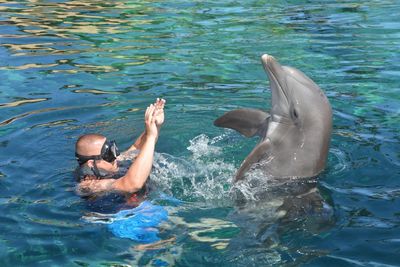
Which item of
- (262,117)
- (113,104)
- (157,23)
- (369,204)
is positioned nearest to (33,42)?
(157,23)

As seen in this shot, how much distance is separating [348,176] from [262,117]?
3.10ft

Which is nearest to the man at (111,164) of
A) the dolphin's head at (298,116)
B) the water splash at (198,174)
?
the water splash at (198,174)

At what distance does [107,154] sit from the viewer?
5.63 m

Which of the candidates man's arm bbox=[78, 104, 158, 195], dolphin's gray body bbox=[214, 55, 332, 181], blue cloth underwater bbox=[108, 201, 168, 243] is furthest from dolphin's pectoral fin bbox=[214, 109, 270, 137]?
blue cloth underwater bbox=[108, 201, 168, 243]

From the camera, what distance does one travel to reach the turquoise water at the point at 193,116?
498 cm

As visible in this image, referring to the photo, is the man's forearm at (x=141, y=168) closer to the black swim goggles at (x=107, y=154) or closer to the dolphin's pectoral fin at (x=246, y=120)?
the black swim goggles at (x=107, y=154)

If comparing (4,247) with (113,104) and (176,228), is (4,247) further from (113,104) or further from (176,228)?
(113,104)

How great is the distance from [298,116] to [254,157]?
554 millimetres

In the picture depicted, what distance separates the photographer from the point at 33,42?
1188 centimetres

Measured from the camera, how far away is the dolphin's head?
5617 mm

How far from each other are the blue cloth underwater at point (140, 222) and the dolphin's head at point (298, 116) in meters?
1.17

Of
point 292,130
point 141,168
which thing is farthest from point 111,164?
point 292,130

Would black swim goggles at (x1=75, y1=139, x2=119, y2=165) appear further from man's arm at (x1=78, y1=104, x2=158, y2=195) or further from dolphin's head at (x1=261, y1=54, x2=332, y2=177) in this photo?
dolphin's head at (x1=261, y1=54, x2=332, y2=177)

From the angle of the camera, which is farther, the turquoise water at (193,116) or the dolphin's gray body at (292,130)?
the dolphin's gray body at (292,130)
